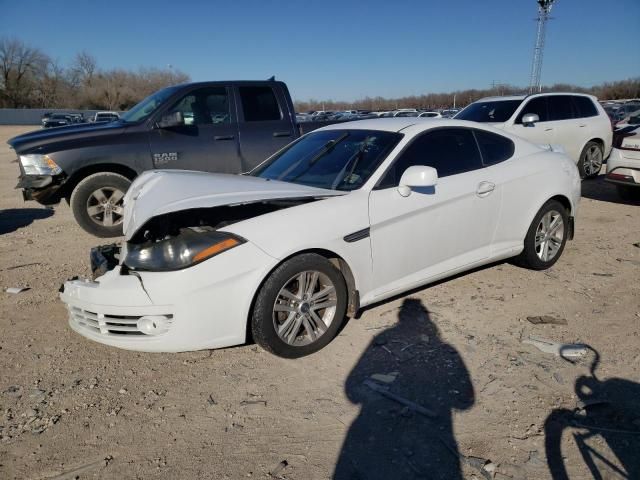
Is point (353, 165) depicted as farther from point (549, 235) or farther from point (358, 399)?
point (549, 235)

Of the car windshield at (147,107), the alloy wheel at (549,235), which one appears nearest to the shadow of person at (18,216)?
the car windshield at (147,107)

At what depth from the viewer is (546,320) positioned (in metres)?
3.79

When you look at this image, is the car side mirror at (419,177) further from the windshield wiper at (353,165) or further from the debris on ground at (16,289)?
the debris on ground at (16,289)

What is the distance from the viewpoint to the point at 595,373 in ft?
9.92

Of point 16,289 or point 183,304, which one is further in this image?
point 16,289

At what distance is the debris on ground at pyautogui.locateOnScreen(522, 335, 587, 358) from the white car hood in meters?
1.78

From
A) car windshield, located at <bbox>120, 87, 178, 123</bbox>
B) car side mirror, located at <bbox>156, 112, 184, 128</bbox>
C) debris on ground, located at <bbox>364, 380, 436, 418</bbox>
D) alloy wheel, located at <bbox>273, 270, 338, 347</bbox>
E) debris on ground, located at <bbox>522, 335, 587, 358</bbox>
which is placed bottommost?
debris on ground, located at <bbox>522, 335, 587, 358</bbox>

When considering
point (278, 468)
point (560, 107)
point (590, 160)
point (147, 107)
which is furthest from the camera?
point (590, 160)

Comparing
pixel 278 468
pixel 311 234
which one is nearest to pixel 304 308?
pixel 311 234

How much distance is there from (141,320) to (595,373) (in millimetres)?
2879

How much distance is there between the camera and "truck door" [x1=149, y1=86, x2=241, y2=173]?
619 centimetres

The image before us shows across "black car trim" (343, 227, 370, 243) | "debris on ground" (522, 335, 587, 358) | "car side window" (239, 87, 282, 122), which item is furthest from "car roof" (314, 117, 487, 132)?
"car side window" (239, 87, 282, 122)

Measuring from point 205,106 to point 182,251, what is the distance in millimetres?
4173

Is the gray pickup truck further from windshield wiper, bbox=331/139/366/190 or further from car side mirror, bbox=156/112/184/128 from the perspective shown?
windshield wiper, bbox=331/139/366/190
